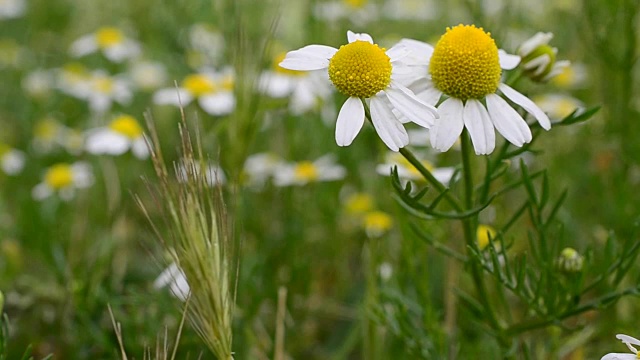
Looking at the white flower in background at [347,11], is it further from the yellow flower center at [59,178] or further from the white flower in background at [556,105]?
the yellow flower center at [59,178]

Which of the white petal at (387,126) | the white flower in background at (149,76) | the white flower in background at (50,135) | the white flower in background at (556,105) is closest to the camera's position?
the white petal at (387,126)

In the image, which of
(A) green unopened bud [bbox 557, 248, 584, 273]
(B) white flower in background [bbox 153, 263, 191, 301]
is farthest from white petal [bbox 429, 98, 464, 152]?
(B) white flower in background [bbox 153, 263, 191, 301]

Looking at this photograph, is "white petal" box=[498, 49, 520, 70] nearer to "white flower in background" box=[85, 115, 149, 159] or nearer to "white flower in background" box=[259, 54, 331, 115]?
"white flower in background" box=[259, 54, 331, 115]

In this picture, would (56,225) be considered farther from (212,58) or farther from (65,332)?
(212,58)

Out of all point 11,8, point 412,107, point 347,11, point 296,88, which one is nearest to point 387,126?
point 412,107

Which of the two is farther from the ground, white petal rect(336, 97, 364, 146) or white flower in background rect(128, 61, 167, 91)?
white petal rect(336, 97, 364, 146)

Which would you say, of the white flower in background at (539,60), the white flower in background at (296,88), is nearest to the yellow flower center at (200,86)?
the white flower in background at (296,88)
